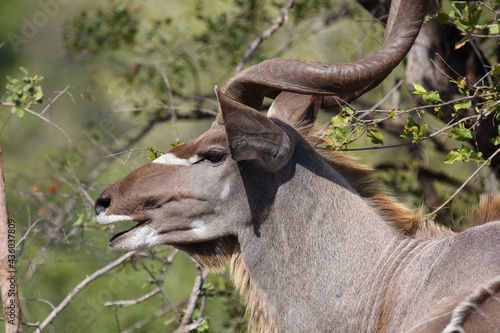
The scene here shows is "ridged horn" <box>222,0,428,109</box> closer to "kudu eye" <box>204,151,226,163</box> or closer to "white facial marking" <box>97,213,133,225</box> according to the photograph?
"kudu eye" <box>204,151,226,163</box>

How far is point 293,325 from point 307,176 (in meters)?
0.77

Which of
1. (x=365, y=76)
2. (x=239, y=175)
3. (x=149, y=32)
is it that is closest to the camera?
(x=365, y=76)

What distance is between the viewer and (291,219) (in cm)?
352

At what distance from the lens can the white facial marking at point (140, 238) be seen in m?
3.55

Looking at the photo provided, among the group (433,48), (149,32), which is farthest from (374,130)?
(149,32)

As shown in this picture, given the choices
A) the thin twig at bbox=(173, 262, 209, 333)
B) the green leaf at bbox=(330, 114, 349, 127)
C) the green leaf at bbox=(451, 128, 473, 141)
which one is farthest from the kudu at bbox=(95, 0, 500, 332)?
the thin twig at bbox=(173, 262, 209, 333)

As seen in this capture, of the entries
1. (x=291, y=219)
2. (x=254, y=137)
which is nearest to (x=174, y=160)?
(x=254, y=137)

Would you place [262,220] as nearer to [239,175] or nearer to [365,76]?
[239,175]

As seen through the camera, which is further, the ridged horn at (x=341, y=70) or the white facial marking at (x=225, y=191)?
the white facial marking at (x=225, y=191)

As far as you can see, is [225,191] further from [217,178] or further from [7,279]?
[7,279]

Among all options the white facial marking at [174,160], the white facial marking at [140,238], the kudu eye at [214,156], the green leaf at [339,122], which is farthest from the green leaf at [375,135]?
the white facial marking at [140,238]

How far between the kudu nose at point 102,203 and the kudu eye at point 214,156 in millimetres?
557

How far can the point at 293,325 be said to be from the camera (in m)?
3.48

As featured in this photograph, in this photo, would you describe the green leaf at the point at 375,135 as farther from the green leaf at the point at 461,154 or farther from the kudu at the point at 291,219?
the green leaf at the point at 461,154
